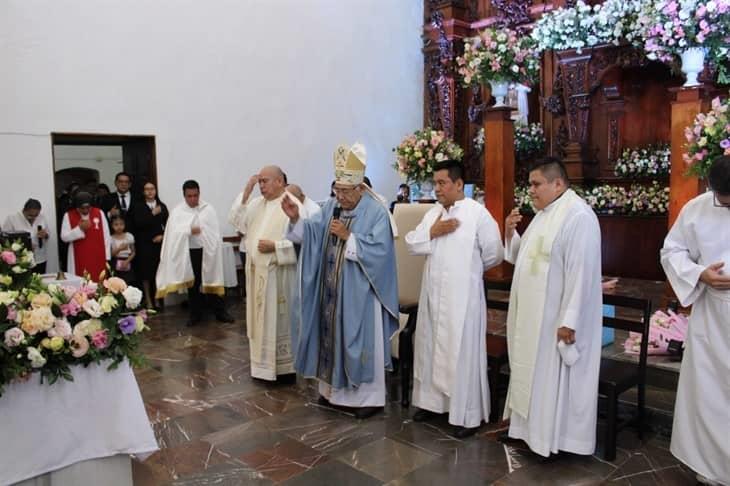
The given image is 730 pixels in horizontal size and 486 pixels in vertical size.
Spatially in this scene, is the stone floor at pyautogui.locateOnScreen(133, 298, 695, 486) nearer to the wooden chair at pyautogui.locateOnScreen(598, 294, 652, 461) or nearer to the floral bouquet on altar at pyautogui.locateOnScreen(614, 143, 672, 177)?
the wooden chair at pyautogui.locateOnScreen(598, 294, 652, 461)

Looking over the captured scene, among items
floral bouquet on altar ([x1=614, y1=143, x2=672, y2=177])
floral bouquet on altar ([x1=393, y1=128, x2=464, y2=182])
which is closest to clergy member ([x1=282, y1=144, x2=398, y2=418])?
floral bouquet on altar ([x1=393, y1=128, x2=464, y2=182])

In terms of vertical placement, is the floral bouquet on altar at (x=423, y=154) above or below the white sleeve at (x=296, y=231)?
above

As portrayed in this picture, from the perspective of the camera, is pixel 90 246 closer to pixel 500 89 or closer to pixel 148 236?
pixel 148 236

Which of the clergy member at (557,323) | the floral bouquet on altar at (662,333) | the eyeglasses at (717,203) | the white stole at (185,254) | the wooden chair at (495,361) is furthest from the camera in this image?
the white stole at (185,254)

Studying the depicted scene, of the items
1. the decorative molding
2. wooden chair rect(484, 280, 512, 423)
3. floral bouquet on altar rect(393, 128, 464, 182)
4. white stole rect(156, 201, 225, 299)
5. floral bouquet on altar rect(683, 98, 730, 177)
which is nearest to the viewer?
floral bouquet on altar rect(683, 98, 730, 177)

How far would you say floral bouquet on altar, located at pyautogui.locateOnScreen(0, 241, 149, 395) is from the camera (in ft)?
9.02

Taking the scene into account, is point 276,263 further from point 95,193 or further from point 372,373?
point 95,193

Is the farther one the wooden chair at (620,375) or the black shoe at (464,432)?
the black shoe at (464,432)

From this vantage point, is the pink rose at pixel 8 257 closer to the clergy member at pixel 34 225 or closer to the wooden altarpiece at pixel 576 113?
the clergy member at pixel 34 225

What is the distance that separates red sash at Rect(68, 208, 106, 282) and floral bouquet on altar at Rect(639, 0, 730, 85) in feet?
19.9

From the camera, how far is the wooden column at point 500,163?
270 inches

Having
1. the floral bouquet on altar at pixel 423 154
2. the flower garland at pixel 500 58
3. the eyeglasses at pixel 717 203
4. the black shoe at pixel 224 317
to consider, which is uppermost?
the flower garland at pixel 500 58

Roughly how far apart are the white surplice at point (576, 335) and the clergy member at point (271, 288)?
2274 millimetres

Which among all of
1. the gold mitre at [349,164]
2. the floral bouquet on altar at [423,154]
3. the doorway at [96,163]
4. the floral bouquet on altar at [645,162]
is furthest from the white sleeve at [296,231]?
the floral bouquet on altar at [645,162]
